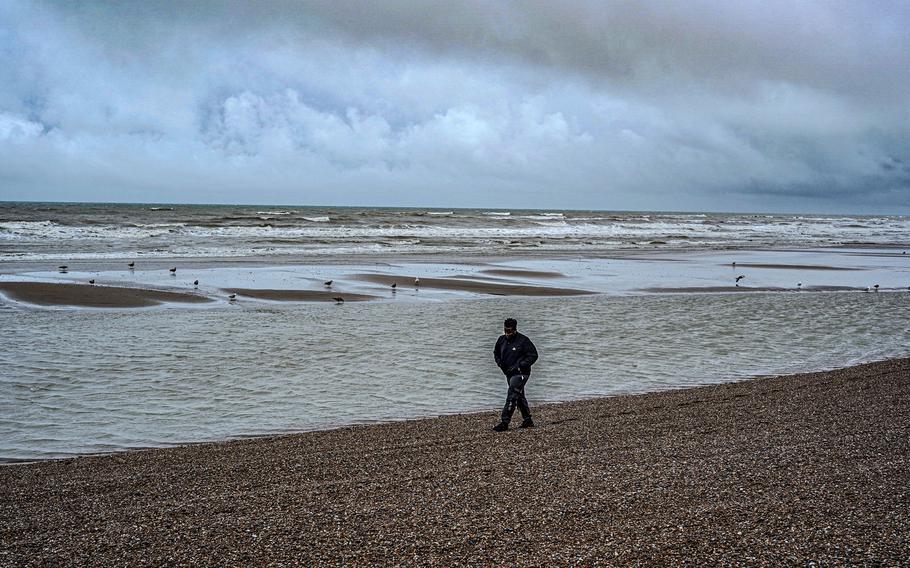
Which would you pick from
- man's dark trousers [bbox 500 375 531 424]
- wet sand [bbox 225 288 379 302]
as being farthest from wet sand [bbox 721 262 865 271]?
man's dark trousers [bbox 500 375 531 424]

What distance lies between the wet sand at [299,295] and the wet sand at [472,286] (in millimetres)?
3245

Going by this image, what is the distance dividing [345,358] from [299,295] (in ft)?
34.8

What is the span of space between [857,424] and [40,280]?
1097 inches

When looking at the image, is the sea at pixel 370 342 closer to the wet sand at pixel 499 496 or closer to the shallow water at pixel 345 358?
the shallow water at pixel 345 358

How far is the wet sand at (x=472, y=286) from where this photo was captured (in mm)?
28000

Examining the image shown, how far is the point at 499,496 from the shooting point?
7.49 metres

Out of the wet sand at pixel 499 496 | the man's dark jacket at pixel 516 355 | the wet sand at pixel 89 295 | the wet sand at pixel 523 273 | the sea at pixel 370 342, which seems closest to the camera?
the wet sand at pixel 499 496

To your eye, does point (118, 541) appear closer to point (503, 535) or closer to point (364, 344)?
point (503, 535)

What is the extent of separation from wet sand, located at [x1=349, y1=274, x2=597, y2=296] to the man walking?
16812mm

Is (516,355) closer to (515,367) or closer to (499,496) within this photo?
(515,367)

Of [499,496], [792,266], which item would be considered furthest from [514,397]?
[792,266]

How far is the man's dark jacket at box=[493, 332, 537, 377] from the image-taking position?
10562mm

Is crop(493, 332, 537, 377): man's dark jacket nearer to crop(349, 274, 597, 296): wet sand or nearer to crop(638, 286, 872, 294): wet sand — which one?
crop(349, 274, 597, 296): wet sand

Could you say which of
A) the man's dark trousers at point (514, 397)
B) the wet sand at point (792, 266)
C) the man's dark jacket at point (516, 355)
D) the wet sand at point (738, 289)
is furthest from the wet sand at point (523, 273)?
the man's dark trousers at point (514, 397)
